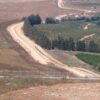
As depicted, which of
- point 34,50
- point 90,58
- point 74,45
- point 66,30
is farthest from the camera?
point 66,30

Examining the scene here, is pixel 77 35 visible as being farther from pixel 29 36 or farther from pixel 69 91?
pixel 69 91

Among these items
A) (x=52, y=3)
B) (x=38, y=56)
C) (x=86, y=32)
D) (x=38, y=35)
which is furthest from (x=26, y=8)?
(x=38, y=56)

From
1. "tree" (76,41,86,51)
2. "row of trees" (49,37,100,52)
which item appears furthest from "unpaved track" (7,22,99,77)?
"tree" (76,41,86,51)

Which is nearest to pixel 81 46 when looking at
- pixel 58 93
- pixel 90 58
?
pixel 90 58

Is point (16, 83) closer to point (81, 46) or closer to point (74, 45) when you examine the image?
point (74, 45)

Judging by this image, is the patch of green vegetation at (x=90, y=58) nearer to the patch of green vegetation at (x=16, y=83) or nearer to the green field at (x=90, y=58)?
the green field at (x=90, y=58)

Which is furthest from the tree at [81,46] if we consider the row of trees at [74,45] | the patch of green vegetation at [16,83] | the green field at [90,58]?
the patch of green vegetation at [16,83]
